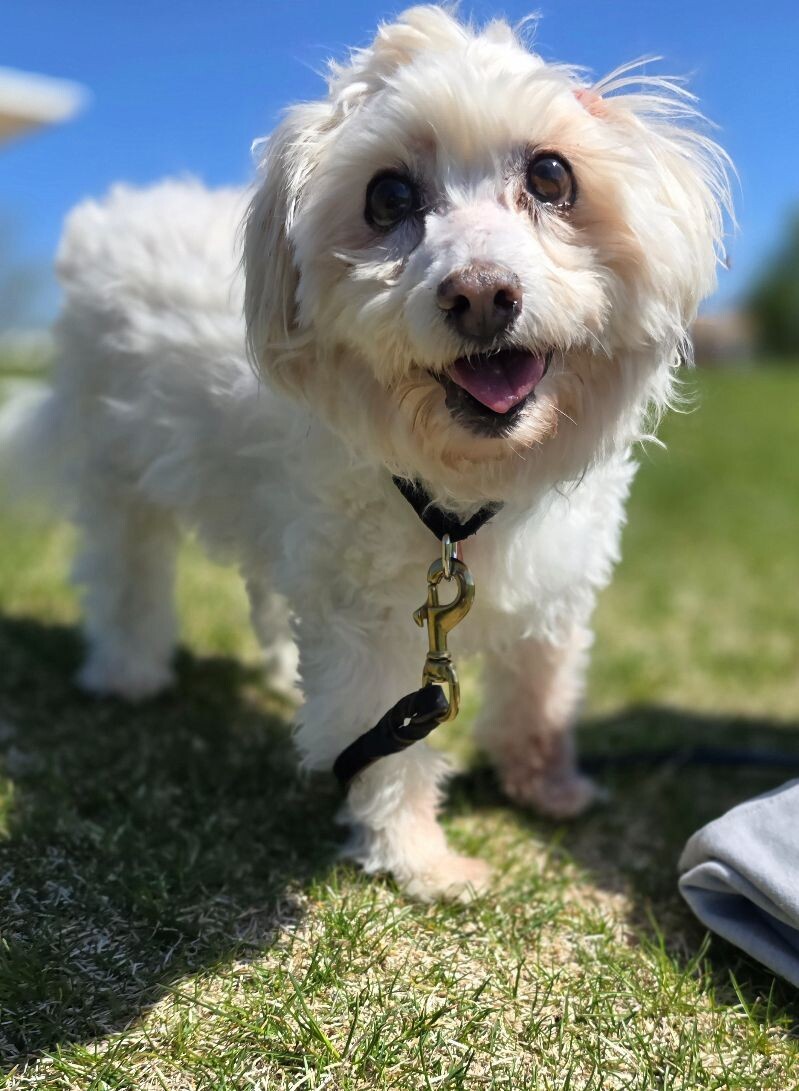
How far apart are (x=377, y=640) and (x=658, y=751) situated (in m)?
1.36

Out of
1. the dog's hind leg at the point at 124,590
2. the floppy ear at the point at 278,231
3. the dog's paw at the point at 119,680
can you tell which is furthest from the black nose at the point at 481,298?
the dog's paw at the point at 119,680

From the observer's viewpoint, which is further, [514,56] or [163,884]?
[163,884]

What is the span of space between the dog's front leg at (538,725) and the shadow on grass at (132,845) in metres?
0.54

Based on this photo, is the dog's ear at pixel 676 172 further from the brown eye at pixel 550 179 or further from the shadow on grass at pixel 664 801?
the shadow on grass at pixel 664 801

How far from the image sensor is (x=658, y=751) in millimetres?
3197

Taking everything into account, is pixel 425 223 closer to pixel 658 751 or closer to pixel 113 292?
pixel 113 292

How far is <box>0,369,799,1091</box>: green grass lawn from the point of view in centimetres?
178

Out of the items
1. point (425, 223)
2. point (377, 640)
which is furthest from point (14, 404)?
point (425, 223)

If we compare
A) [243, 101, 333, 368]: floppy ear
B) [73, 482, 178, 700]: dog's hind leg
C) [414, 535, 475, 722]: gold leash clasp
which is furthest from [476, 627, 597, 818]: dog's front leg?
[73, 482, 178, 700]: dog's hind leg

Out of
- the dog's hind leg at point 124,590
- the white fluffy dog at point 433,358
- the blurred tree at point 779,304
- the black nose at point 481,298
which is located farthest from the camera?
the blurred tree at point 779,304

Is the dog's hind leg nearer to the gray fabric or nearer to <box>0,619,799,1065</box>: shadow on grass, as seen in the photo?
<box>0,619,799,1065</box>: shadow on grass

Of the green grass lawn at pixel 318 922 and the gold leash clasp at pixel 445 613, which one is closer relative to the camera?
the green grass lawn at pixel 318 922

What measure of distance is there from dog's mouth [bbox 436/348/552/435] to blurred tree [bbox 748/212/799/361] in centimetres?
5515

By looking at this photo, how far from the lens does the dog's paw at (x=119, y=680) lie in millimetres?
3404
